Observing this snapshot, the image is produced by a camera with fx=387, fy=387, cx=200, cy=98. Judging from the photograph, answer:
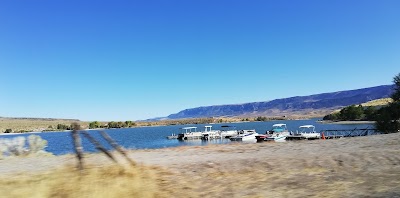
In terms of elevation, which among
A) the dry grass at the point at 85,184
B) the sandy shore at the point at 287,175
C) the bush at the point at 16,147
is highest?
the bush at the point at 16,147

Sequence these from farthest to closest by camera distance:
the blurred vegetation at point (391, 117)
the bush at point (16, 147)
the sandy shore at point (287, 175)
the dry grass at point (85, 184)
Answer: the blurred vegetation at point (391, 117)
the bush at point (16, 147)
the sandy shore at point (287, 175)
the dry grass at point (85, 184)

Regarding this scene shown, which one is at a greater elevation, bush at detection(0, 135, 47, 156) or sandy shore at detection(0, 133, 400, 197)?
bush at detection(0, 135, 47, 156)

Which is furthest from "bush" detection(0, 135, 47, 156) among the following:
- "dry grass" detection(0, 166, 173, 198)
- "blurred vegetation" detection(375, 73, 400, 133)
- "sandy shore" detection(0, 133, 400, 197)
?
"blurred vegetation" detection(375, 73, 400, 133)

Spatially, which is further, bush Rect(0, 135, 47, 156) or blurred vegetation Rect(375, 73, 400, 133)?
blurred vegetation Rect(375, 73, 400, 133)

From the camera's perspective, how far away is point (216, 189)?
10.7m

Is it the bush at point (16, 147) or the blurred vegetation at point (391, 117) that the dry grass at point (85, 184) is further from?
the blurred vegetation at point (391, 117)

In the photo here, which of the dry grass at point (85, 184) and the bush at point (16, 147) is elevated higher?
the bush at point (16, 147)

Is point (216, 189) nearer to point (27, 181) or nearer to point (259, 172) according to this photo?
point (259, 172)

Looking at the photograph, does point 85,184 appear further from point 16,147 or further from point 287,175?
point 16,147

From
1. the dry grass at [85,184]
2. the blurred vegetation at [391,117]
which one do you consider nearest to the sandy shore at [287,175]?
the dry grass at [85,184]

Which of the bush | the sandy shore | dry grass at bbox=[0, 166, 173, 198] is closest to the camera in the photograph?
dry grass at bbox=[0, 166, 173, 198]

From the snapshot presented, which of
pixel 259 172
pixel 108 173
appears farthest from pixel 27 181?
pixel 259 172

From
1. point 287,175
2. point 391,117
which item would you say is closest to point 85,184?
point 287,175

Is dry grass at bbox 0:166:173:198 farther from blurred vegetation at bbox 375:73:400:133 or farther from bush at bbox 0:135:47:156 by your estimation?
blurred vegetation at bbox 375:73:400:133
